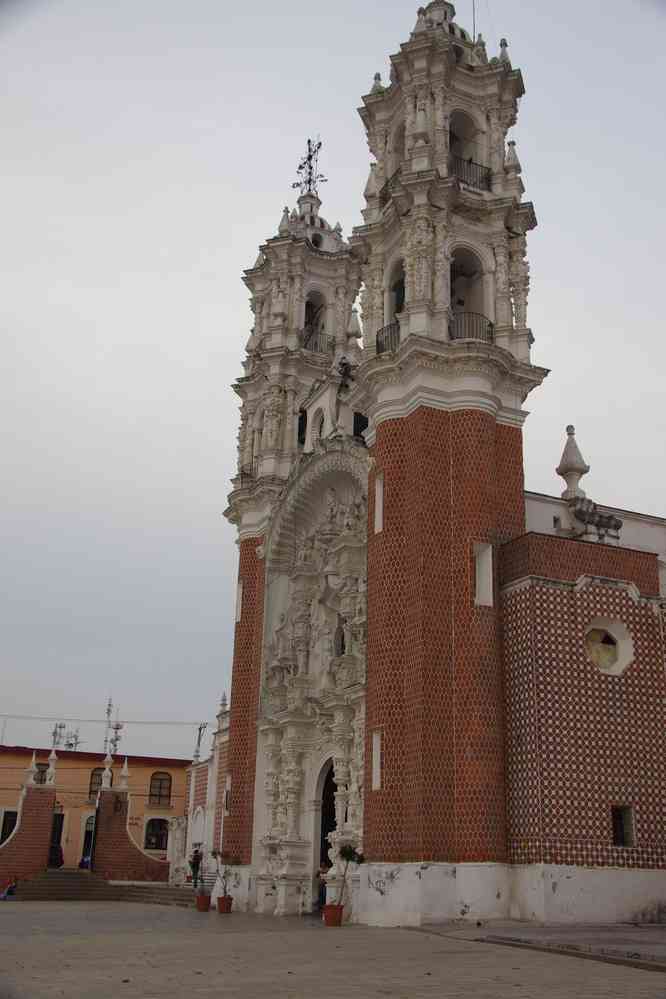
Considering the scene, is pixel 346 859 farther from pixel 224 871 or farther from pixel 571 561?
pixel 224 871

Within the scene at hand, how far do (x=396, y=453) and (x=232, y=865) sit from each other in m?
12.4

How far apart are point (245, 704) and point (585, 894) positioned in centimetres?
1304

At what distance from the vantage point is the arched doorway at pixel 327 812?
24281 millimetres

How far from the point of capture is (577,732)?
59.4 feet

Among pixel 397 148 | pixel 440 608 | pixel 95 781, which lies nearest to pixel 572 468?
pixel 440 608

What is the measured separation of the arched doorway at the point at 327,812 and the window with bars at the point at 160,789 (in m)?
26.7

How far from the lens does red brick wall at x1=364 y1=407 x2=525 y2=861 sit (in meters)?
18.0

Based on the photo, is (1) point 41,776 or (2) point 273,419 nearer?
(2) point 273,419

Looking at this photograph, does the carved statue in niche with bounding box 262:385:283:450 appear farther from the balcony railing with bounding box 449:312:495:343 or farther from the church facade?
the balcony railing with bounding box 449:312:495:343

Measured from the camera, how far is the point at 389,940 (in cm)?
1436

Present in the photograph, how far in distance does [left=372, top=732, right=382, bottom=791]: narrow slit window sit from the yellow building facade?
27516 millimetres

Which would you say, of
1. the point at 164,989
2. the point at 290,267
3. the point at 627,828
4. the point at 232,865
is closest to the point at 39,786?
the point at 232,865

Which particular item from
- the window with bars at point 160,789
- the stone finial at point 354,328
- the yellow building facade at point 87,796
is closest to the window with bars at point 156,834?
the yellow building facade at point 87,796

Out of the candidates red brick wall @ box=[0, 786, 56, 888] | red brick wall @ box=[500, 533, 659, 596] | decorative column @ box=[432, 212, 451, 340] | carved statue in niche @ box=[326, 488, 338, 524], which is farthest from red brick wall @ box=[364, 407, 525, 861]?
red brick wall @ box=[0, 786, 56, 888]
